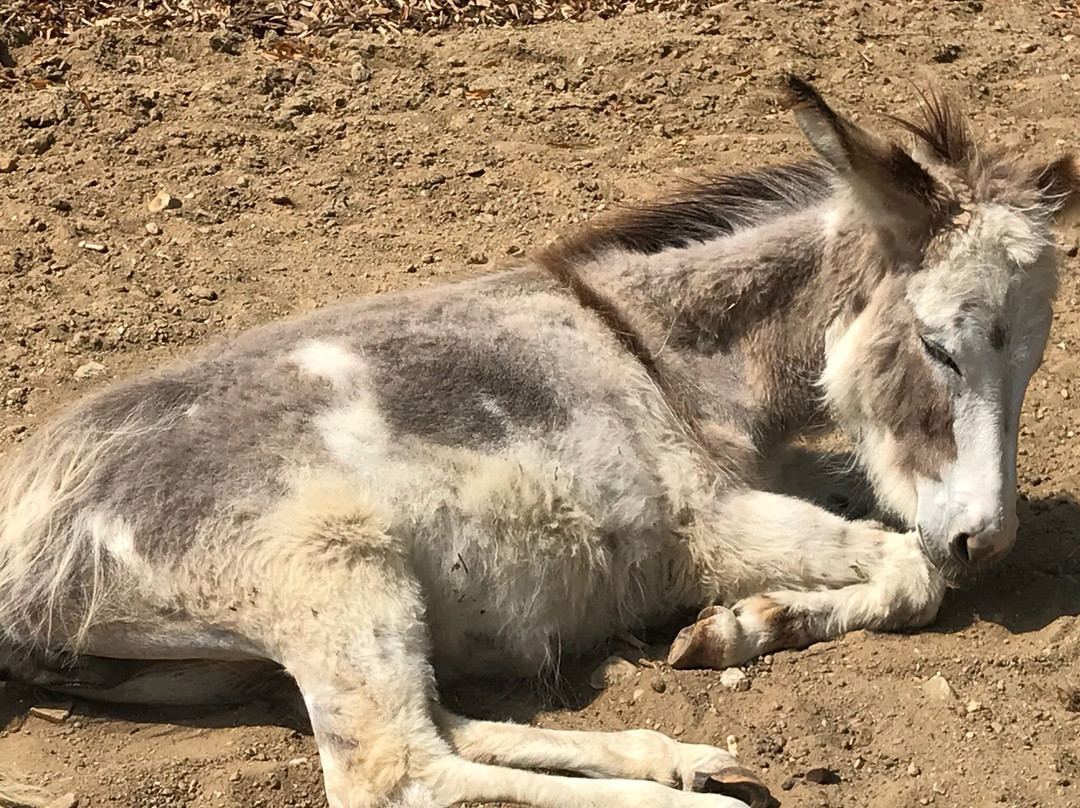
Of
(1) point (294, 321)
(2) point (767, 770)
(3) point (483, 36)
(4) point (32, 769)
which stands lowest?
(4) point (32, 769)

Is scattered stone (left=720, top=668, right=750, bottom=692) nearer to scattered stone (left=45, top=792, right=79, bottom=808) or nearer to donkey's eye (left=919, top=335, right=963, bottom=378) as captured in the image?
donkey's eye (left=919, top=335, right=963, bottom=378)

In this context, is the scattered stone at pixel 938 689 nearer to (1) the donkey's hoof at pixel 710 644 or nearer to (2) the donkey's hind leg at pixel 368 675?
(1) the donkey's hoof at pixel 710 644

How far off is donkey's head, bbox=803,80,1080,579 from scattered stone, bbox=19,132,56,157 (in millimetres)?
4407

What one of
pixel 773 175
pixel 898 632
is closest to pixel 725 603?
pixel 898 632

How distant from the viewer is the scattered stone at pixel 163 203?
5.99 m

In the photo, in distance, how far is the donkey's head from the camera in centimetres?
350

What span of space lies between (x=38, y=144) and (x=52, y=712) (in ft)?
12.5

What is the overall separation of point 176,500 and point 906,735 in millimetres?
2125

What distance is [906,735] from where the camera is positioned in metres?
3.32

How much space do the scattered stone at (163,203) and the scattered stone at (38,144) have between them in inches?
30.8

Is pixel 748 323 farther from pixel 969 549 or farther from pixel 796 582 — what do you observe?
pixel 969 549

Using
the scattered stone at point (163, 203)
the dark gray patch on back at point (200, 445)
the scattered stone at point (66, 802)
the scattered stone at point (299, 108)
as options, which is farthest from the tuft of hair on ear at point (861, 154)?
the scattered stone at point (299, 108)

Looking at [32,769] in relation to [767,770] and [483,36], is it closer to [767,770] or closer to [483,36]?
[767,770]

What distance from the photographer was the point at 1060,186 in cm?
379
